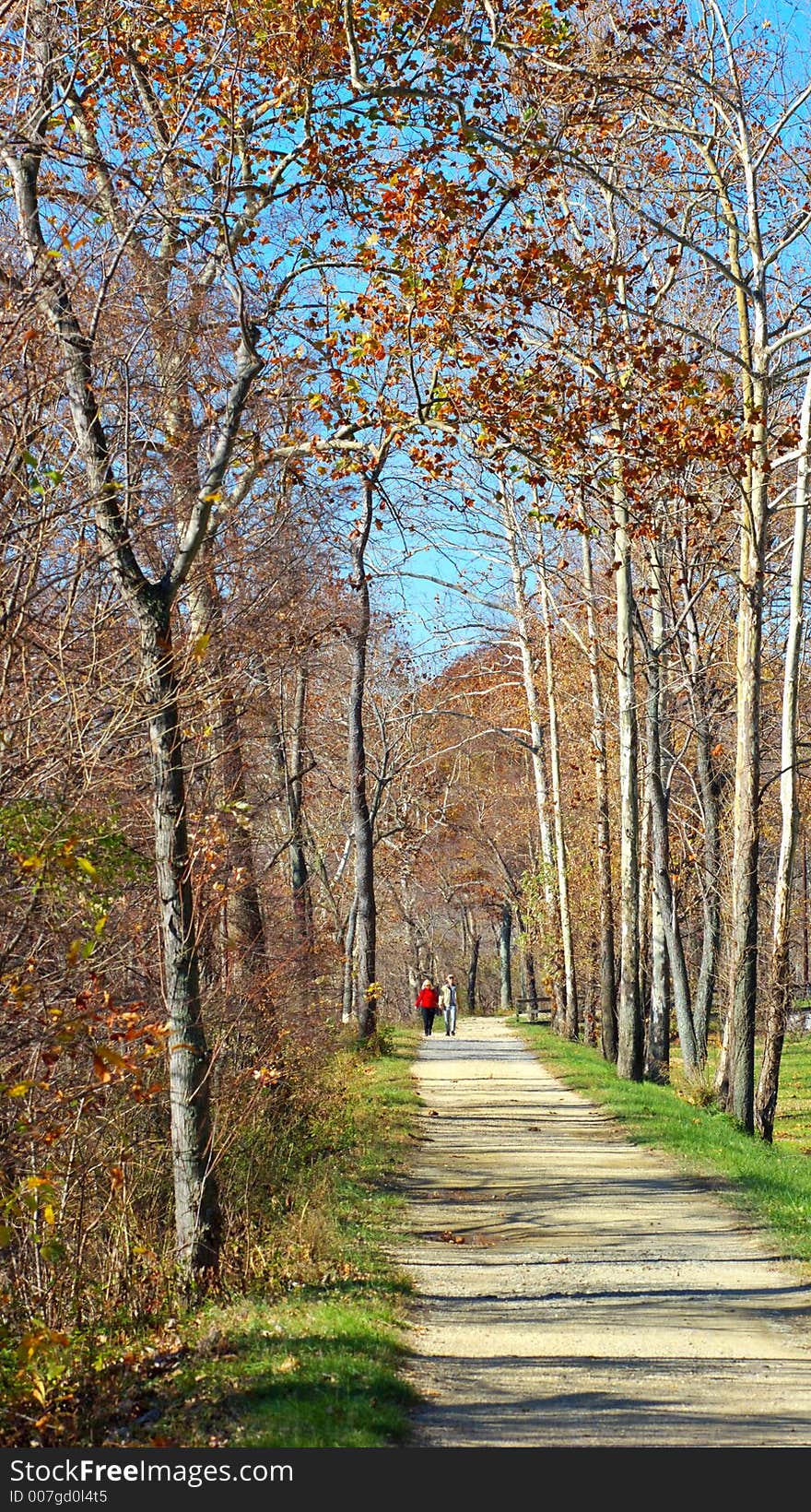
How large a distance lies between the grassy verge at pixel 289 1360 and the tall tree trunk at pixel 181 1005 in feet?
1.80

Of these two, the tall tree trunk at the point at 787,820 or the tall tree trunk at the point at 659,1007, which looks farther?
the tall tree trunk at the point at 659,1007

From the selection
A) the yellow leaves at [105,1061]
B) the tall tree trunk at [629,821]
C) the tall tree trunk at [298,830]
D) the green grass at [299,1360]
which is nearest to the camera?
the green grass at [299,1360]

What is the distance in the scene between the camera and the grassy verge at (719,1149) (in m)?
11.5

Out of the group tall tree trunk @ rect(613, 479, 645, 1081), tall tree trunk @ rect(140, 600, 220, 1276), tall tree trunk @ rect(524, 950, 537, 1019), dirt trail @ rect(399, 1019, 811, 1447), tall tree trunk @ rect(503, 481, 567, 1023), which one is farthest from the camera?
tall tree trunk @ rect(524, 950, 537, 1019)

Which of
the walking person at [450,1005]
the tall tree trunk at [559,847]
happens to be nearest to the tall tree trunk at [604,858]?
the tall tree trunk at [559,847]

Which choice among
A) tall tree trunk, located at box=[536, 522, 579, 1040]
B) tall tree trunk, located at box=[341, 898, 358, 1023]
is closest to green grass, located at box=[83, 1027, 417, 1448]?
tall tree trunk, located at box=[536, 522, 579, 1040]

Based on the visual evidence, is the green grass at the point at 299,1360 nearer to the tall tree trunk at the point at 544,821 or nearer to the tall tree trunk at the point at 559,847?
the tall tree trunk at the point at 559,847

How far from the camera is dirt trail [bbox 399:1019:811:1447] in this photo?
6.56 metres

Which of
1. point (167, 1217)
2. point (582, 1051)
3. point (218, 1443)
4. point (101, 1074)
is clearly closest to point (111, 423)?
point (101, 1074)

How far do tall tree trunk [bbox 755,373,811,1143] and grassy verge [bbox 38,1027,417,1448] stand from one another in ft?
26.2

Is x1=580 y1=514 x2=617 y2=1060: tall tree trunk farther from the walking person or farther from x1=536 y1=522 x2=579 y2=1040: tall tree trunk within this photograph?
the walking person

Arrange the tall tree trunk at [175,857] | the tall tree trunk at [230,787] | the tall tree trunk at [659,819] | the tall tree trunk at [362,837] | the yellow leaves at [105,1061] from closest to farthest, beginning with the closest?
the yellow leaves at [105,1061], the tall tree trunk at [175,857], the tall tree trunk at [230,787], the tall tree trunk at [659,819], the tall tree trunk at [362,837]

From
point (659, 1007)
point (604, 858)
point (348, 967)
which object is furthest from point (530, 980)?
point (604, 858)

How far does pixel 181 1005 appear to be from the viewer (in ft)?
29.7
